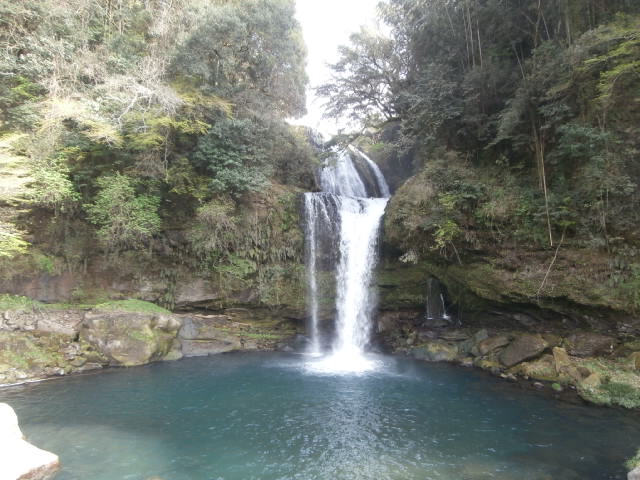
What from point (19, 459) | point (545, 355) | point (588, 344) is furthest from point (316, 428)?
point (588, 344)

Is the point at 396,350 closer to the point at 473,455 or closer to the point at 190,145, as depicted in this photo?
the point at 473,455

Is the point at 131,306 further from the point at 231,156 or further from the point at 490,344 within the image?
the point at 490,344

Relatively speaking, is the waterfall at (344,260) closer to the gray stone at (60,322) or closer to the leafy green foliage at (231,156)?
the leafy green foliage at (231,156)

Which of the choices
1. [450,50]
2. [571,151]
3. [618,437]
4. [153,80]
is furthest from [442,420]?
[153,80]

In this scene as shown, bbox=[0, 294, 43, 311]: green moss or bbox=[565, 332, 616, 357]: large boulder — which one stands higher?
bbox=[0, 294, 43, 311]: green moss

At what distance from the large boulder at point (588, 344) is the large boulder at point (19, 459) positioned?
1297 centimetres

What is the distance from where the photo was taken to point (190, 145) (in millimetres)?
14969

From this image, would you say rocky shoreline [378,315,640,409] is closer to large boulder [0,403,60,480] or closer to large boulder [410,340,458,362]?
large boulder [410,340,458,362]

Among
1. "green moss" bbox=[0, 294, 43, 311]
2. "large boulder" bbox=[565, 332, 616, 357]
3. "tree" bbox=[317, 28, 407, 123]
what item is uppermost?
"tree" bbox=[317, 28, 407, 123]

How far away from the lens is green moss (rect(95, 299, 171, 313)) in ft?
41.8

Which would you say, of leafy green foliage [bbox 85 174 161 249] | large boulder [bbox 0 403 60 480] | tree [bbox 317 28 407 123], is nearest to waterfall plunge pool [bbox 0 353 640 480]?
large boulder [bbox 0 403 60 480]

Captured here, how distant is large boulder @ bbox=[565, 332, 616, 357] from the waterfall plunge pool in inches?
94.2

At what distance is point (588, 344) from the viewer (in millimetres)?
10391

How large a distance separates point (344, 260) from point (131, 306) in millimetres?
8510
